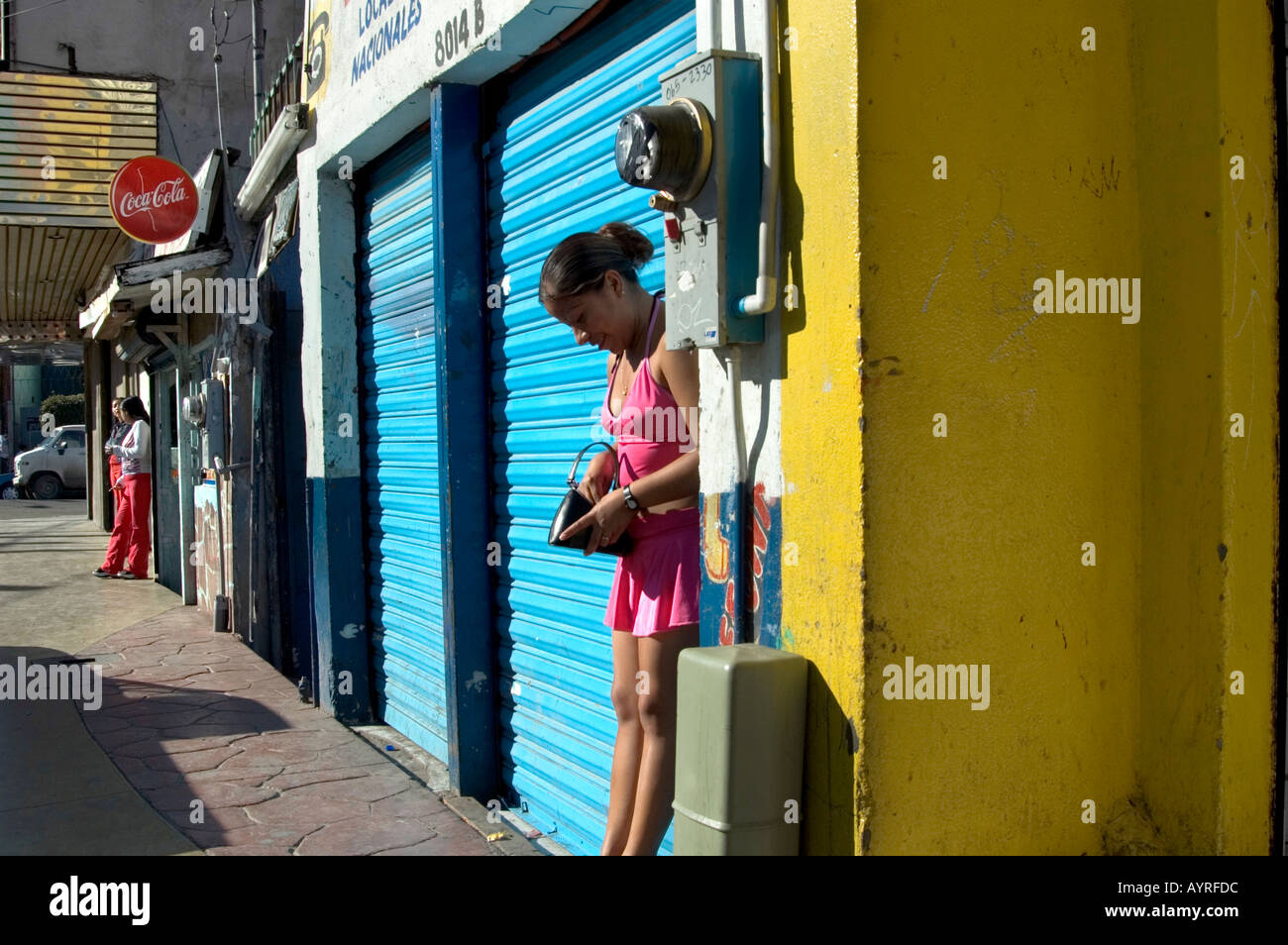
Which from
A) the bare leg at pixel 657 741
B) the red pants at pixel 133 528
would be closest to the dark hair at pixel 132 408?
the red pants at pixel 133 528

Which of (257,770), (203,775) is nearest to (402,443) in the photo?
(257,770)

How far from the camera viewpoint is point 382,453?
629 cm

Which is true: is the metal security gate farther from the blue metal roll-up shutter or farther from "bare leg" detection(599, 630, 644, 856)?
"bare leg" detection(599, 630, 644, 856)

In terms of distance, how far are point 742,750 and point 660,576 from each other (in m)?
0.77

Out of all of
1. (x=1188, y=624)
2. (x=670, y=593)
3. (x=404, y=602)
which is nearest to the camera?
(x=1188, y=624)

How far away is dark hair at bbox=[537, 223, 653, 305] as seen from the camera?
3.13m

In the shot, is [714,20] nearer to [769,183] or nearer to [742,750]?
[769,183]

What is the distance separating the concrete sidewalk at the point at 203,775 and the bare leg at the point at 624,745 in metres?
1.16

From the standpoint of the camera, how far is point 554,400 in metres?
4.35

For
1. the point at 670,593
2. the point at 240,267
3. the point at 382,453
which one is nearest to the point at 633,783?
the point at 670,593

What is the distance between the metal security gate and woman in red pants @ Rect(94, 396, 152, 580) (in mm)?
7187

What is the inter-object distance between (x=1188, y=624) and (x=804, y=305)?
118 centimetres

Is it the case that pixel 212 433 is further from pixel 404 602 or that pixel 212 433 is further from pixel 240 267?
pixel 404 602
